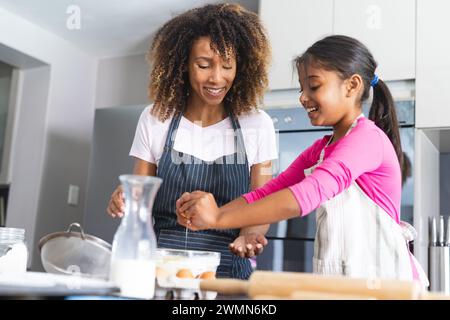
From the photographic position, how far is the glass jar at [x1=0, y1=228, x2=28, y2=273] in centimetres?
80

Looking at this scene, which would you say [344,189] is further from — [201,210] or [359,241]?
[201,210]

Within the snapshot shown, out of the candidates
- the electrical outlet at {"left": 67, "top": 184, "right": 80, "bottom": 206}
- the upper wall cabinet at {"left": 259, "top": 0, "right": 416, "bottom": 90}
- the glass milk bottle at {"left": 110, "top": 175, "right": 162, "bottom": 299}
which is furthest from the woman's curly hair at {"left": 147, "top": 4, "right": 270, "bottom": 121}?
the electrical outlet at {"left": 67, "top": 184, "right": 80, "bottom": 206}

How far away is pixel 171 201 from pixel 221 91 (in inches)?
9.7

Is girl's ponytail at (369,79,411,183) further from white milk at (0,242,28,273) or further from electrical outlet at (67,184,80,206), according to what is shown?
electrical outlet at (67,184,80,206)

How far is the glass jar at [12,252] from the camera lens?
31.5 inches

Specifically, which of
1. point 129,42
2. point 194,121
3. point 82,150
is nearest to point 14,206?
point 82,150

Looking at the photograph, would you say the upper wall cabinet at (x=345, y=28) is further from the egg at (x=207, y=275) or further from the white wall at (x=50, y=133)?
the egg at (x=207, y=275)

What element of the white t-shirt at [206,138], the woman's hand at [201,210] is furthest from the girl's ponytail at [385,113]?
the woman's hand at [201,210]

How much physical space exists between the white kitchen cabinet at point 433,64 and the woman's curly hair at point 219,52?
0.56m

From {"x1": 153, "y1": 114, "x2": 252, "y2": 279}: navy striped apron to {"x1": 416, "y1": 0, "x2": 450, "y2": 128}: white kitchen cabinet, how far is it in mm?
689

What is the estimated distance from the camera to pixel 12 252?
0.81 meters

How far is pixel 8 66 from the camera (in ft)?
8.00

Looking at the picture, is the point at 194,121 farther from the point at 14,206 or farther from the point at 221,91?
the point at 14,206

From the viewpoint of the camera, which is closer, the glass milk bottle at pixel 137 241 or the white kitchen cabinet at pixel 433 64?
the glass milk bottle at pixel 137 241
